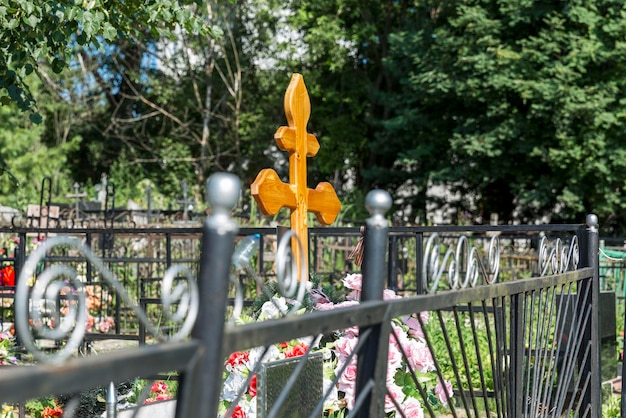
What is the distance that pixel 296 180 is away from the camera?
4543 millimetres

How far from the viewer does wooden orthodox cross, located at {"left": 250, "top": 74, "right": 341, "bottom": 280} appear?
425cm

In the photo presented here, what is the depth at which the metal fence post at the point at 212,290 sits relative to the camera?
1197 mm

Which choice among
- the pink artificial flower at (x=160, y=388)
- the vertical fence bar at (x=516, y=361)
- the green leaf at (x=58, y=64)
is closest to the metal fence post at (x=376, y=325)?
the vertical fence bar at (x=516, y=361)

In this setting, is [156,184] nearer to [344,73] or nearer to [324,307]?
[344,73]

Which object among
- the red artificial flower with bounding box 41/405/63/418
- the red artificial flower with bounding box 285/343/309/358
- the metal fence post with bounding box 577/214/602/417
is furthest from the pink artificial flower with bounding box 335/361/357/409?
the red artificial flower with bounding box 41/405/63/418

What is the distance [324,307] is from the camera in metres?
3.83

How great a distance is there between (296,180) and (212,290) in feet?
11.0

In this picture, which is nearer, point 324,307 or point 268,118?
point 324,307

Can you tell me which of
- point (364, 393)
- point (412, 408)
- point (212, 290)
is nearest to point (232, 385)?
point (412, 408)

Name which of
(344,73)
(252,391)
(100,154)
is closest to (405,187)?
(344,73)

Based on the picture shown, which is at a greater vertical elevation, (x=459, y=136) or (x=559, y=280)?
(x=459, y=136)

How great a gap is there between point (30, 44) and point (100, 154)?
1020 inches

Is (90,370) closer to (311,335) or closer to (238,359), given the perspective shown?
(311,335)

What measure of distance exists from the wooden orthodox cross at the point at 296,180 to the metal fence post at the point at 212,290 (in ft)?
9.58
